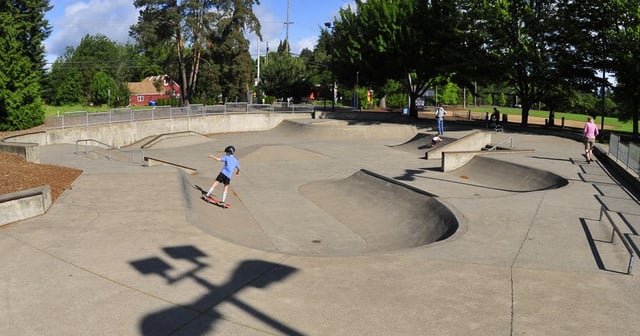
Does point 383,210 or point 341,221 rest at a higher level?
point 383,210

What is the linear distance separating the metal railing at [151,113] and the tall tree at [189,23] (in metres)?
11.7

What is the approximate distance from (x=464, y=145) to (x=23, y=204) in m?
20.6

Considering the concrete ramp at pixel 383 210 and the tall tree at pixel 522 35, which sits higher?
the tall tree at pixel 522 35

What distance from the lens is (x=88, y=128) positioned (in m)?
29.5

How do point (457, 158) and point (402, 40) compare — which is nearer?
point (457, 158)

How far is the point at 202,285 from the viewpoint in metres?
7.12

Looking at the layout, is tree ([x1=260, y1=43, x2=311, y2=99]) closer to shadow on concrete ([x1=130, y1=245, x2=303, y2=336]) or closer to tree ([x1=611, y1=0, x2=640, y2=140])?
tree ([x1=611, y1=0, x2=640, y2=140])

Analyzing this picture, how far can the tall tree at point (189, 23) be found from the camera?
50219mm

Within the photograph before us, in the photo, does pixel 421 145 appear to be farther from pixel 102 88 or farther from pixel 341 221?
pixel 102 88

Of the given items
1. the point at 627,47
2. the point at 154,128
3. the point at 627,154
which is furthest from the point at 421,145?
the point at 154,128

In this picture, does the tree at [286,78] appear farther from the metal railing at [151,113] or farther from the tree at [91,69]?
the metal railing at [151,113]

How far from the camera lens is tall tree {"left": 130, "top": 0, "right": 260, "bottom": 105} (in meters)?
50.2

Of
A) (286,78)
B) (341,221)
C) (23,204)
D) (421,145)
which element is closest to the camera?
(23,204)

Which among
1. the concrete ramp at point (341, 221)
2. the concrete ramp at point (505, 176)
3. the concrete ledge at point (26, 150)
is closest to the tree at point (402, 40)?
the concrete ramp at point (505, 176)
